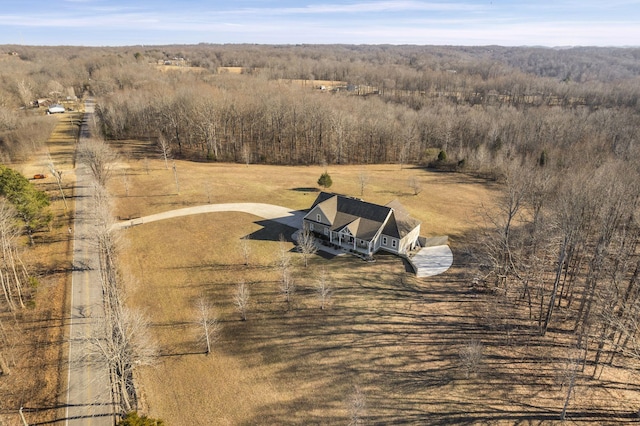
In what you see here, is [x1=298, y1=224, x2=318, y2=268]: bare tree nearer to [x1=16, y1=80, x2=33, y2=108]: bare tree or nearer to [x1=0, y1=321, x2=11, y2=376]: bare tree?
[x1=0, y1=321, x2=11, y2=376]: bare tree

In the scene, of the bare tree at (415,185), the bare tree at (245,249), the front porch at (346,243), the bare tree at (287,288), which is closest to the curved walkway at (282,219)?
the front porch at (346,243)

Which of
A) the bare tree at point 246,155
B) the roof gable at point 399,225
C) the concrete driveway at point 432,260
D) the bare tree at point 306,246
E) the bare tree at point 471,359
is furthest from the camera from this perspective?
the bare tree at point 246,155

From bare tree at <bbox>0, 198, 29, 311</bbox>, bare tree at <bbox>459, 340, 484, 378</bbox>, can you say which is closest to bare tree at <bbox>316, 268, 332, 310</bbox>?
bare tree at <bbox>459, 340, 484, 378</bbox>

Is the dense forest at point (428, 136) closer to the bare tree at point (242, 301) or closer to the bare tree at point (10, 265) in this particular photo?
the bare tree at point (242, 301)

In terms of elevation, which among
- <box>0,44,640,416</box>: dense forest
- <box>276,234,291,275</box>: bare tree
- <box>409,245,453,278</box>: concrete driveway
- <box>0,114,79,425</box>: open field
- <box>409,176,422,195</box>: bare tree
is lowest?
<box>0,114,79,425</box>: open field

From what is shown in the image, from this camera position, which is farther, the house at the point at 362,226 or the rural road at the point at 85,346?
the house at the point at 362,226

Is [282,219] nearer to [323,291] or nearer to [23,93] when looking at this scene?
[323,291]

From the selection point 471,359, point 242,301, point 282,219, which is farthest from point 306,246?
point 471,359
